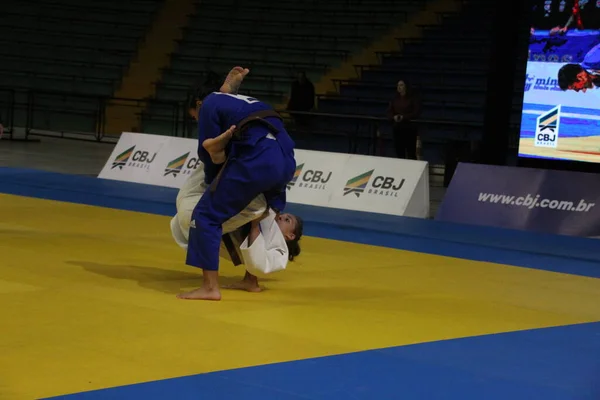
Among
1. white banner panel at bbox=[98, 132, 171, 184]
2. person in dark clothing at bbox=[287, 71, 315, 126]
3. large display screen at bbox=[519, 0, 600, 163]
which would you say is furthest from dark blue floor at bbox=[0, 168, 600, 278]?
person in dark clothing at bbox=[287, 71, 315, 126]

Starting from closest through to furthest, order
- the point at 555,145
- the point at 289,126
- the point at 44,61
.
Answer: the point at 555,145 < the point at 289,126 < the point at 44,61

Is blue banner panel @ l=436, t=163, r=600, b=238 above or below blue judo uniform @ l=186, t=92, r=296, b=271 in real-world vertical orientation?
below

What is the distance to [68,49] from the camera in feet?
98.9

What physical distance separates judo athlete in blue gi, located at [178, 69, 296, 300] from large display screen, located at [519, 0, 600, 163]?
7.14 metres

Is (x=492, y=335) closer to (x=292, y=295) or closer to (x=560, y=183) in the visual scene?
(x=292, y=295)

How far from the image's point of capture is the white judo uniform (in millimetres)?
7230

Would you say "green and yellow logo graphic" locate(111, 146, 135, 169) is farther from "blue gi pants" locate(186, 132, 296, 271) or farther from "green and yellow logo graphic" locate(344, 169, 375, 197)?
"blue gi pants" locate(186, 132, 296, 271)

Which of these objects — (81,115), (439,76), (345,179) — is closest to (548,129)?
(345,179)

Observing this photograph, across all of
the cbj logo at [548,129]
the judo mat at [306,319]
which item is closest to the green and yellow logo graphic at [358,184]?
the cbj logo at [548,129]

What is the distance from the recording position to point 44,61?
97.9ft

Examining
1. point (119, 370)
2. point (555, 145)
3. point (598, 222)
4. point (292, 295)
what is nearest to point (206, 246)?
point (292, 295)

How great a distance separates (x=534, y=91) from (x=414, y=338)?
8184 mm

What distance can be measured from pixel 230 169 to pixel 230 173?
3 centimetres

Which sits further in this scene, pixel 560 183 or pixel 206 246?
pixel 560 183
